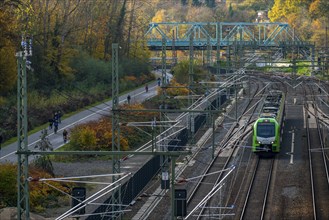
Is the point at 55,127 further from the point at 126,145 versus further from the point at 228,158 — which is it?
the point at 228,158

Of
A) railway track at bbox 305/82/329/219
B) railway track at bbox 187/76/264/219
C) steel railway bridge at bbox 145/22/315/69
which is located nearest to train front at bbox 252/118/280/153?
railway track at bbox 187/76/264/219

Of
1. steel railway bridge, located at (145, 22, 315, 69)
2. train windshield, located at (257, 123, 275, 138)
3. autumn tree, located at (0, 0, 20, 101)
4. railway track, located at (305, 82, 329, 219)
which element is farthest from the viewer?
steel railway bridge, located at (145, 22, 315, 69)

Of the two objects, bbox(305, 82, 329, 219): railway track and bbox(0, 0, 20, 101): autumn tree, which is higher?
bbox(0, 0, 20, 101): autumn tree

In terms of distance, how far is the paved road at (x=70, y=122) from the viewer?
3309cm

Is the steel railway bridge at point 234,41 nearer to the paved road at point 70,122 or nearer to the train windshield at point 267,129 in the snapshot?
the paved road at point 70,122

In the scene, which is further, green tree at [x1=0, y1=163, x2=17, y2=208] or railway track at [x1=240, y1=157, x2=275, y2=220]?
green tree at [x1=0, y1=163, x2=17, y2=208]

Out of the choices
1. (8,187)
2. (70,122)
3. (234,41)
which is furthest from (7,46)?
(8,187)

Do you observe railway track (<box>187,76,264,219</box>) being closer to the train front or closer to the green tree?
the train front

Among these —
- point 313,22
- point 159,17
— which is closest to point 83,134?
point 313,22

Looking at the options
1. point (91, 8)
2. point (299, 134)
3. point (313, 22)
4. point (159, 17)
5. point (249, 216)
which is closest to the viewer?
point (249, 216)

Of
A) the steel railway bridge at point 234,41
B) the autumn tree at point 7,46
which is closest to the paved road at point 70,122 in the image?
the autumn tree at point 7,46

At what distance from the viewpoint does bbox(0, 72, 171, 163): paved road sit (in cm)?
3309

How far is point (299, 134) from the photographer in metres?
40.9

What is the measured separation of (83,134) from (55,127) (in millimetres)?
4800
